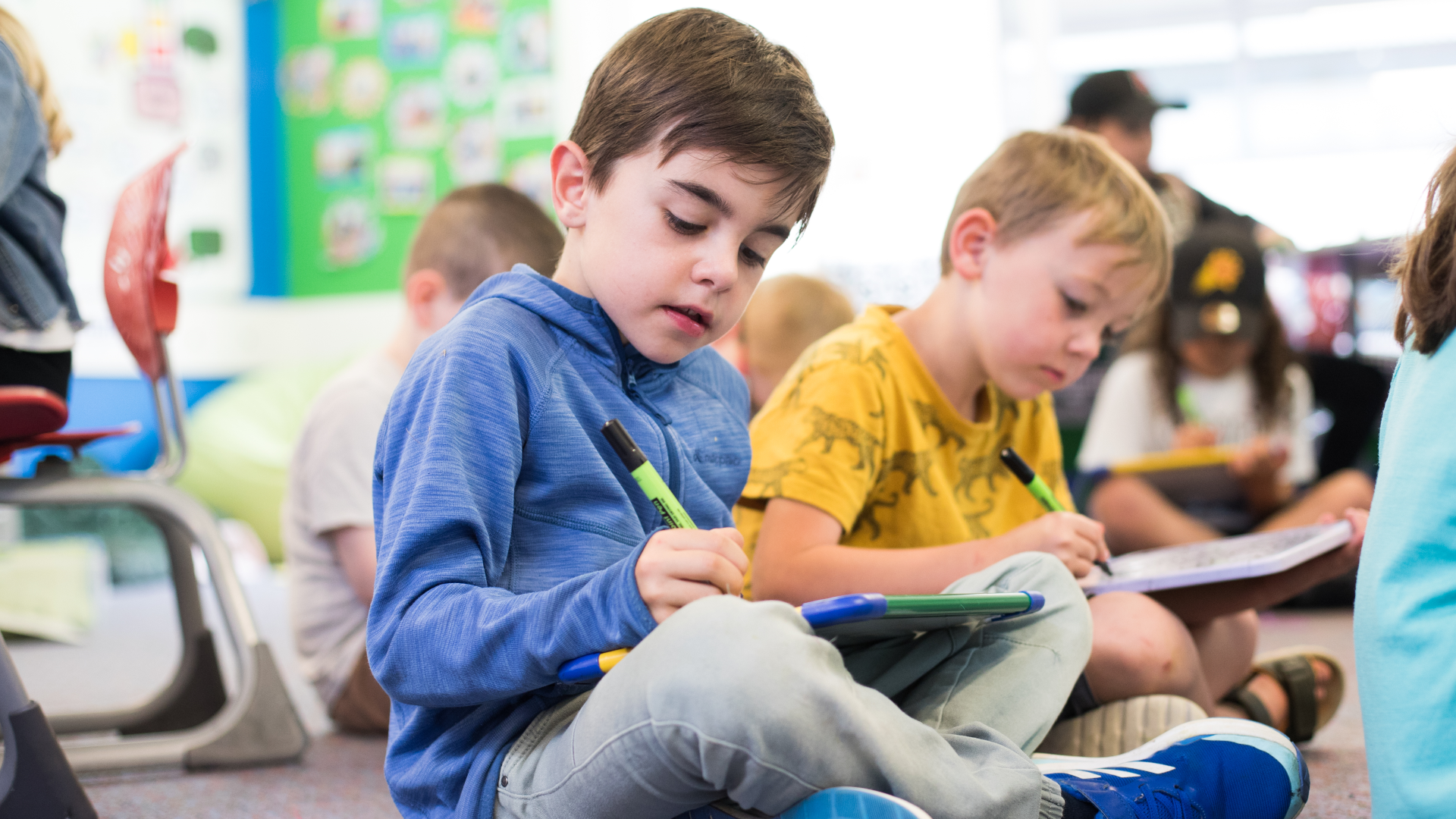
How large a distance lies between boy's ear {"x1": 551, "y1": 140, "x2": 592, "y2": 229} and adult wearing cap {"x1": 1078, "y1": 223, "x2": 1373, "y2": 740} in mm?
1319

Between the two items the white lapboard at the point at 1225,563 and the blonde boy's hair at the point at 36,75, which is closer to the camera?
the white lapboard at the point at 1225,563

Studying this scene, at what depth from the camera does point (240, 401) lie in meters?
3.16

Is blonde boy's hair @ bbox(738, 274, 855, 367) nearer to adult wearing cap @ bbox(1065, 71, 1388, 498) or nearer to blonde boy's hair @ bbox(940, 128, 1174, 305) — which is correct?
blonde boy's hair @ bbox(940, 128, 1174, 305)

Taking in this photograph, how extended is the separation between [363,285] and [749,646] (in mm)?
3308

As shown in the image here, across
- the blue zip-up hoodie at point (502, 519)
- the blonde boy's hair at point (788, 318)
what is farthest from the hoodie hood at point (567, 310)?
the blonde boy's hair at point (788, 318)

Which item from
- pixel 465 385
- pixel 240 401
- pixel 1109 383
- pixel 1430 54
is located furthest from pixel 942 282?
pixel 1430 54

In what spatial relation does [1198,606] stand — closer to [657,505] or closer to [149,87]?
[657,505]

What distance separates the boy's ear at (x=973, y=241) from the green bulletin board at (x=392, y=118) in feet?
8.14

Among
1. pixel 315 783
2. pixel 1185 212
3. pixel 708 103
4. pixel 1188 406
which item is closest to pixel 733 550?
pixel 708 103

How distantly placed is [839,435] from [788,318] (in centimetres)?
66

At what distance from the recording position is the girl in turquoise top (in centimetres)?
51

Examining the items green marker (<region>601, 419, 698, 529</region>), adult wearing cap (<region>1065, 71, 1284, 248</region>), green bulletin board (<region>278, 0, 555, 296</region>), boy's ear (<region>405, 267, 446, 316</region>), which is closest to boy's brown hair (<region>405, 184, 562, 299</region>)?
boy's ear (<region>405, 267, 446, 316</region>)

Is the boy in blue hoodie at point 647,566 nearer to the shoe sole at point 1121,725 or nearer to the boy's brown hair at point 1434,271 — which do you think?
the shoe sole at point 1121,725

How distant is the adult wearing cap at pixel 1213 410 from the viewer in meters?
1.80
